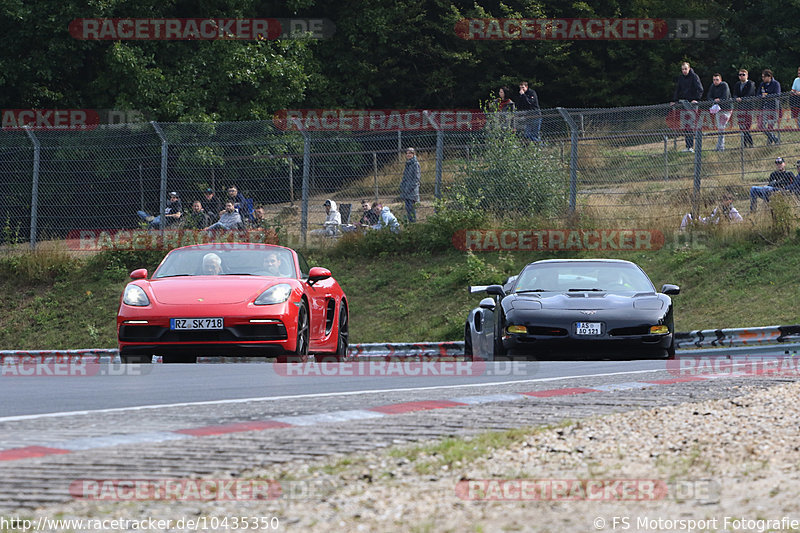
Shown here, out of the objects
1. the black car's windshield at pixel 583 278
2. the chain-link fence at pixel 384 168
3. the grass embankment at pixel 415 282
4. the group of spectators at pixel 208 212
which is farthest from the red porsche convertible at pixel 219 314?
the group of spectators at pixel 208 212

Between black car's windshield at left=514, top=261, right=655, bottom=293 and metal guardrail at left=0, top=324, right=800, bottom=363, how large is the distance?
5.14ft

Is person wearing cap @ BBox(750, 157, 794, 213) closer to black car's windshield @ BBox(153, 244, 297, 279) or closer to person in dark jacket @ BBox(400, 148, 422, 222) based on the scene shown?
person in dark jacket @ BBox(400, 148, 422, 222)

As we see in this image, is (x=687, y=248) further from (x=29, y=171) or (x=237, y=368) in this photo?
(x=29, y=171)

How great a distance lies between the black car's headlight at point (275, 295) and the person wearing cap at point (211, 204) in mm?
11146

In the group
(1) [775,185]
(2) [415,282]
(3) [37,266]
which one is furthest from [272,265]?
(3) [37,266]

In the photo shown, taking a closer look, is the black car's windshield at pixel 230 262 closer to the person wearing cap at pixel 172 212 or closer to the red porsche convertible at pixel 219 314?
the red porsche convertible at pixel 219 314

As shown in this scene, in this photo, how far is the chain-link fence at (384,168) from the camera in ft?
67.4

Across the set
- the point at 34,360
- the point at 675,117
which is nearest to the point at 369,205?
the point at 675,117

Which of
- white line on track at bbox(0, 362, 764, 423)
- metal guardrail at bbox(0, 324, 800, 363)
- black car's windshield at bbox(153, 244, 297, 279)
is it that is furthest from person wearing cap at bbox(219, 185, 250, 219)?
white line on track at bbox(0, 362, 764, 423)

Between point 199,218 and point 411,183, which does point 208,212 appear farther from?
point 411,183

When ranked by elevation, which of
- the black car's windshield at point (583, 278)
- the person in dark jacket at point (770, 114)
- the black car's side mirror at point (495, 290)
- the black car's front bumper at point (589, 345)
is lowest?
the black car's front bumper at point (589, 345)

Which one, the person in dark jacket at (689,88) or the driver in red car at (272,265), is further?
the person in dark jacket at (689,88)

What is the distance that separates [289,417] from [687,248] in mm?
14131

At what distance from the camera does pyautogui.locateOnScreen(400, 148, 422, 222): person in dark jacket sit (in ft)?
72.3
